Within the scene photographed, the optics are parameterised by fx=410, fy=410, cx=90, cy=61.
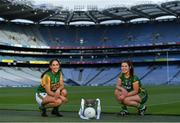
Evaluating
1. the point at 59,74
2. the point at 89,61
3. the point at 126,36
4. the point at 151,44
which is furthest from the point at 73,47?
the point at 59,74

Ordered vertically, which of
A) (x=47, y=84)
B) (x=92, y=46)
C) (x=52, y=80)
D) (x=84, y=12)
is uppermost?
(x=84, y=12)

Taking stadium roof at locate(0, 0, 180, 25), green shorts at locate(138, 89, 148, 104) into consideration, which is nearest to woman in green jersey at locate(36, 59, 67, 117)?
green shorts at locate(138, 89, 148, 104)

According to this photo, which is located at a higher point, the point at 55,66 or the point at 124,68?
the point at 55,66

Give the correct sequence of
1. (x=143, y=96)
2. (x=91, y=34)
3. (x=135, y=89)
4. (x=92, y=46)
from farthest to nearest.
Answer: (x=91, y=34) < (x=92, y=46) < (x=143, y=96) < (x=135, y=89)

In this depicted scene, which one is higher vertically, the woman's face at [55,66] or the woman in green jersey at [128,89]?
the woman's face at [55,66]

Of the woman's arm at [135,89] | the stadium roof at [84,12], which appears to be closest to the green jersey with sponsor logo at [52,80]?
the woman's arm at [135,89]

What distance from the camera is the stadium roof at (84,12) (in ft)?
325

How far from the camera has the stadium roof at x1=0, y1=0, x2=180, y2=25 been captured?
99.2m

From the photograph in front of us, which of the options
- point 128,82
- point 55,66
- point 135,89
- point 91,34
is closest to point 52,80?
point 55,66

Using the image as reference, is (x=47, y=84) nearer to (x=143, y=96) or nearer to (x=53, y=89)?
(x=53, y=89)

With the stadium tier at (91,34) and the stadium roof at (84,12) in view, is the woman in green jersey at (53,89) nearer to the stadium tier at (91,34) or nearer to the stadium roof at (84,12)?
the stadium roof at (84,12)

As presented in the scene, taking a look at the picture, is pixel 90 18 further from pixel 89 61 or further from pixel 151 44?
pixel 151 44

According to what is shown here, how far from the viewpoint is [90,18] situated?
11594cm

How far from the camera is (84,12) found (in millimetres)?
112250
